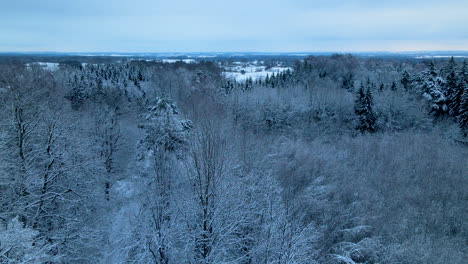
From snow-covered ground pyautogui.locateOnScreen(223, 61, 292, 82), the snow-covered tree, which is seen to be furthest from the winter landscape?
snow-covered ground pyautogui.locateOnScreen(223, 61, 292, 82)

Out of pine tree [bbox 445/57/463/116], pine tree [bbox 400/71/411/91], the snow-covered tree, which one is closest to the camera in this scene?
the snow-covered tree

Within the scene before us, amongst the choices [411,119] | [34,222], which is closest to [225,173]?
[34,222]

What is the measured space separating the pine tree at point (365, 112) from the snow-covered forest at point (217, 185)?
0.37ft

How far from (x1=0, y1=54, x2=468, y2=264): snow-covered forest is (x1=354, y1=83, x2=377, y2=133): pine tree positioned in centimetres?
11

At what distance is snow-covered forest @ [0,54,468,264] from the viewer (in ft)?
30.5

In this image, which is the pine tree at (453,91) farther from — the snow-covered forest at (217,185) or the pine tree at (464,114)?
the pine tree at (464,114)

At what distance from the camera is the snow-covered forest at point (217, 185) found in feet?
30.5

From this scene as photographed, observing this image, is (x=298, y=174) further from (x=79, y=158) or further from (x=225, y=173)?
(x=79, y=158)

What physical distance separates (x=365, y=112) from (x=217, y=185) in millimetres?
25397

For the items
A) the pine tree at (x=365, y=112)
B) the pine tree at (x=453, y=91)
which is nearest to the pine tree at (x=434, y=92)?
the pine tree at (x=453, y=91)

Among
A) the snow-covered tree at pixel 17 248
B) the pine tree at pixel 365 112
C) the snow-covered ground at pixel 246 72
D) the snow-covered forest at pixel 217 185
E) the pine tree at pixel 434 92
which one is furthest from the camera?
the snow-covered ground at pixel 246 72

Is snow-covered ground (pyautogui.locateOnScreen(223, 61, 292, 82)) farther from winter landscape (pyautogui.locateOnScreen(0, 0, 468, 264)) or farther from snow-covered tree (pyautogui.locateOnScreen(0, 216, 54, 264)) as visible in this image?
snow-covered tree (pyautogui.locateOnScreen(0, 216, 54, 264))

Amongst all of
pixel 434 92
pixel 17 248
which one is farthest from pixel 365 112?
pixel 17 248

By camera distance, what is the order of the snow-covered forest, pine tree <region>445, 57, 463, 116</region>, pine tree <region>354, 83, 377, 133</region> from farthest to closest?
pine tree <region>354, 83, 377, 133</region>, pine tree <region>445, 57, 463, 116</region>, the snow-covered forest
